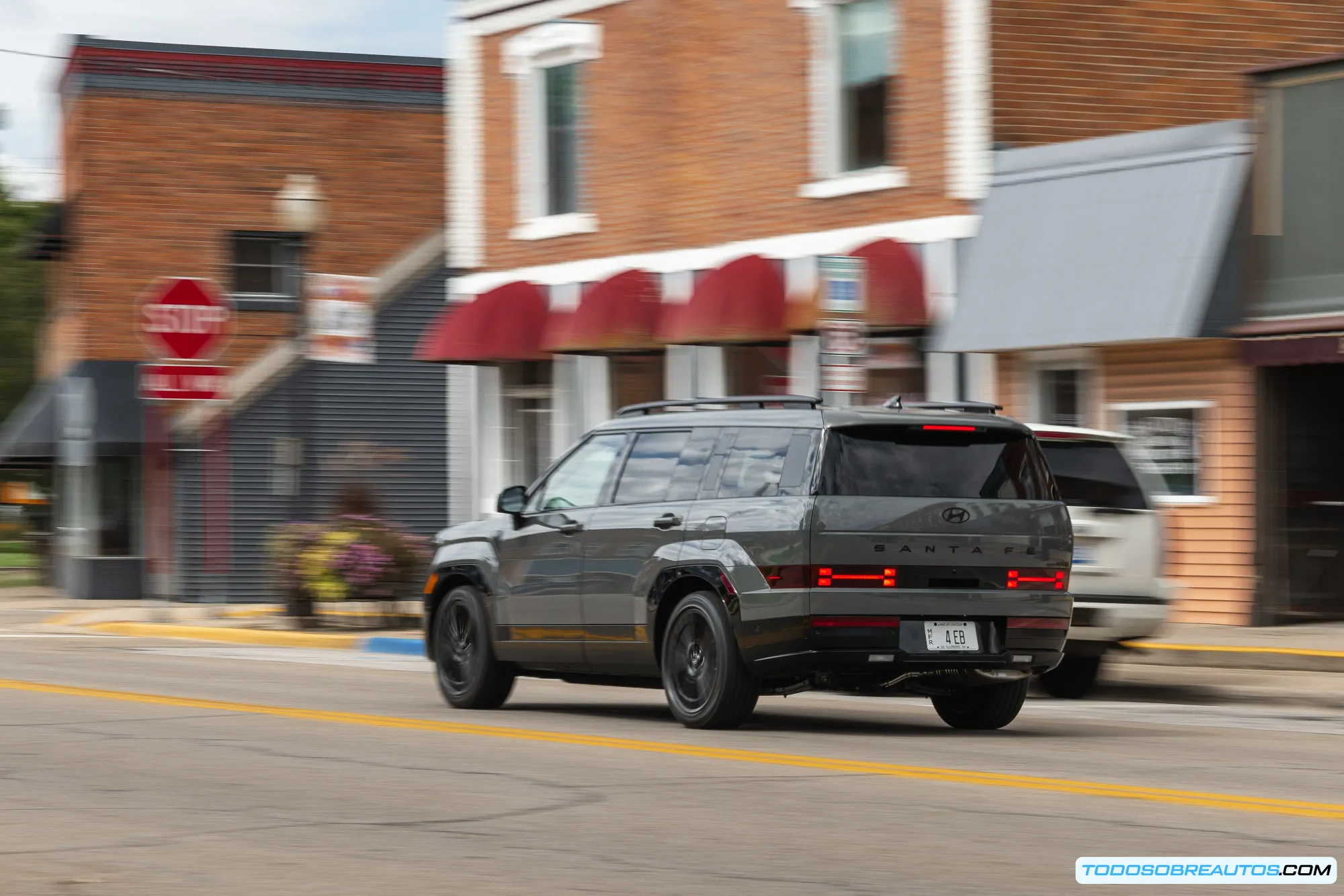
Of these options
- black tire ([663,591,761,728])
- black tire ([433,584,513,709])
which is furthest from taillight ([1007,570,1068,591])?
black tire ([433,584,513,709])

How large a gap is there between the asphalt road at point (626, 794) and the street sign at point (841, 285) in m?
3.15

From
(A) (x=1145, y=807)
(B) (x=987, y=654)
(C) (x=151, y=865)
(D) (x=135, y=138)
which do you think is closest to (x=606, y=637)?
(B) (x=987, y=654)

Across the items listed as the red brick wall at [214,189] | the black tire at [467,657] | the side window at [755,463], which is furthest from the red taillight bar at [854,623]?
the red brick wall at [214,189]

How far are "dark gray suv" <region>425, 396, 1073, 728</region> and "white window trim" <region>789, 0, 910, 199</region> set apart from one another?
1108 cm

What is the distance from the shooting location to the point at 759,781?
959cm

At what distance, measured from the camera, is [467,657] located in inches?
548

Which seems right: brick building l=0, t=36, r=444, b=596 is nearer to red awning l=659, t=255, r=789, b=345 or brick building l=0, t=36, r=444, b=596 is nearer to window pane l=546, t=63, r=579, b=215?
window pane l=546, t=63, r=579, b=215

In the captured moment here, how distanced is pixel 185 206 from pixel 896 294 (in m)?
16.2

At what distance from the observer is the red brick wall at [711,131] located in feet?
74.2

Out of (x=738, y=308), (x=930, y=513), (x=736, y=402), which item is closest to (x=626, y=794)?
(x=930, y=513)

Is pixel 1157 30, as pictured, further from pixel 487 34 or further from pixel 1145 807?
pixel 1145 807

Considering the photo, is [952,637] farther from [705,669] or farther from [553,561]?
[553,561]

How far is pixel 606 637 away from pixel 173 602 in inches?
829

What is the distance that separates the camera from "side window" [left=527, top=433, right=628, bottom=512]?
43.1 feet
